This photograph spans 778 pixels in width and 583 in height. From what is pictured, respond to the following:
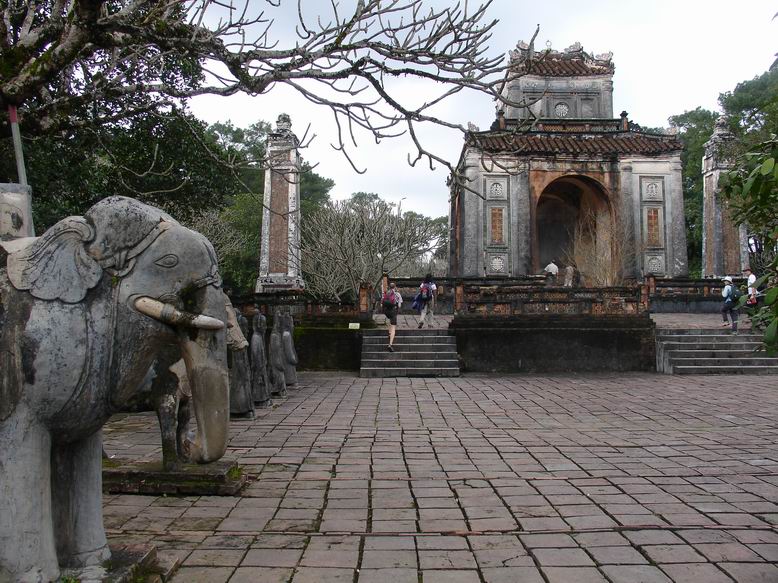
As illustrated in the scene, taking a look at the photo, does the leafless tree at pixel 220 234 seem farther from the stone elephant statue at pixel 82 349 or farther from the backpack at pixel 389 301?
the stone elephant statue at pixel 82 349

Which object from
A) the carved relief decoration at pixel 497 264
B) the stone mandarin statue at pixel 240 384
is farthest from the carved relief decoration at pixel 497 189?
the stone mandarin statue at pixel 240 384

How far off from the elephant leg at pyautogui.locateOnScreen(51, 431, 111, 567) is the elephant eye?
0.80 m

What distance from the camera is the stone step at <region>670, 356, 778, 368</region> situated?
45.6 ft

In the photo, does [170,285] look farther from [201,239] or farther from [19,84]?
[19,84]

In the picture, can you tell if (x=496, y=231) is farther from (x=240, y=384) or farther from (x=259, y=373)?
(x=240, y=384)

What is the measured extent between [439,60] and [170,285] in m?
4.43

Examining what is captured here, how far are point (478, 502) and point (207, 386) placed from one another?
2460 mm

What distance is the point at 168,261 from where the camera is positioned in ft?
8.03

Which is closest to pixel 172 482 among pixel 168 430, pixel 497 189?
pixel 168 430

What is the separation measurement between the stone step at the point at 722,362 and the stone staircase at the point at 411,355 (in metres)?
4.92

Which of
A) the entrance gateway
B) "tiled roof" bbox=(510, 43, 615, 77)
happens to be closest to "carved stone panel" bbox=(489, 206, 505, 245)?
the entrance gateway

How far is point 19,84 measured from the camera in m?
5.18

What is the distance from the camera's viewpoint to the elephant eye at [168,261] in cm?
243

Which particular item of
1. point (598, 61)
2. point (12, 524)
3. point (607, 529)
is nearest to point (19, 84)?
point (12, 524)
